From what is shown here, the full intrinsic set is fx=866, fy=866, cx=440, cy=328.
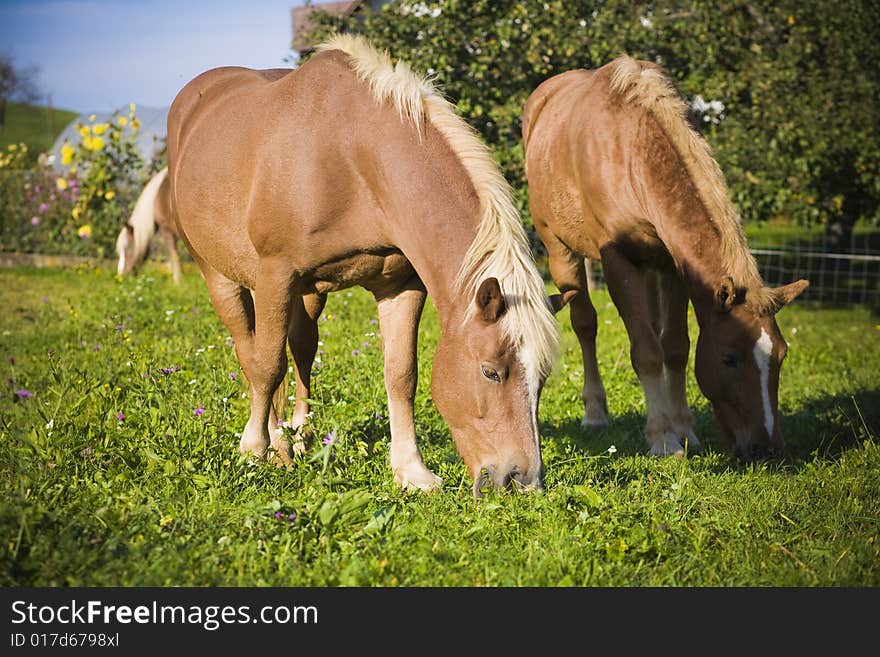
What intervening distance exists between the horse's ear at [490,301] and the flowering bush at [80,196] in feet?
33.2

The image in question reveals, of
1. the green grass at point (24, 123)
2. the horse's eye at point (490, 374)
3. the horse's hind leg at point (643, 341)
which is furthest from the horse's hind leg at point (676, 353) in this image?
the green grass at point (24, 123)

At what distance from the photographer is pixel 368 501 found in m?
3.51

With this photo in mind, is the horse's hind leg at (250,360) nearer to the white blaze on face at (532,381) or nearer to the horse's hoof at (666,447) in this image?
the white blaze on face at (532,381)

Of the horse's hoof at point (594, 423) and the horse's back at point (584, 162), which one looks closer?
the horse's back at point (584, 162)

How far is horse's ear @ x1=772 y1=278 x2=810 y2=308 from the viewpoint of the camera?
175 inches

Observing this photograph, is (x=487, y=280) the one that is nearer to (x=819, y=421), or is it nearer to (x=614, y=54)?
(x=819, y=421)

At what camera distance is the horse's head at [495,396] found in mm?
3328

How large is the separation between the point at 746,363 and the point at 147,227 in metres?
6.94

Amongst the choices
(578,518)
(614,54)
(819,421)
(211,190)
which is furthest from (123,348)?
(614,54)

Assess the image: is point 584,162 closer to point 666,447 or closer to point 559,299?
point 666,447

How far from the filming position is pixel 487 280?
126 inches

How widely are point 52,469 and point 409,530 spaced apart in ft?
5.25

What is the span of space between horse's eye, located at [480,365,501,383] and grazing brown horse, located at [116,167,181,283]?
19.2 feet

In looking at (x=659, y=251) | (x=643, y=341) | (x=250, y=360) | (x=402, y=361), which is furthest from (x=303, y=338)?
(x=659, y=251)
